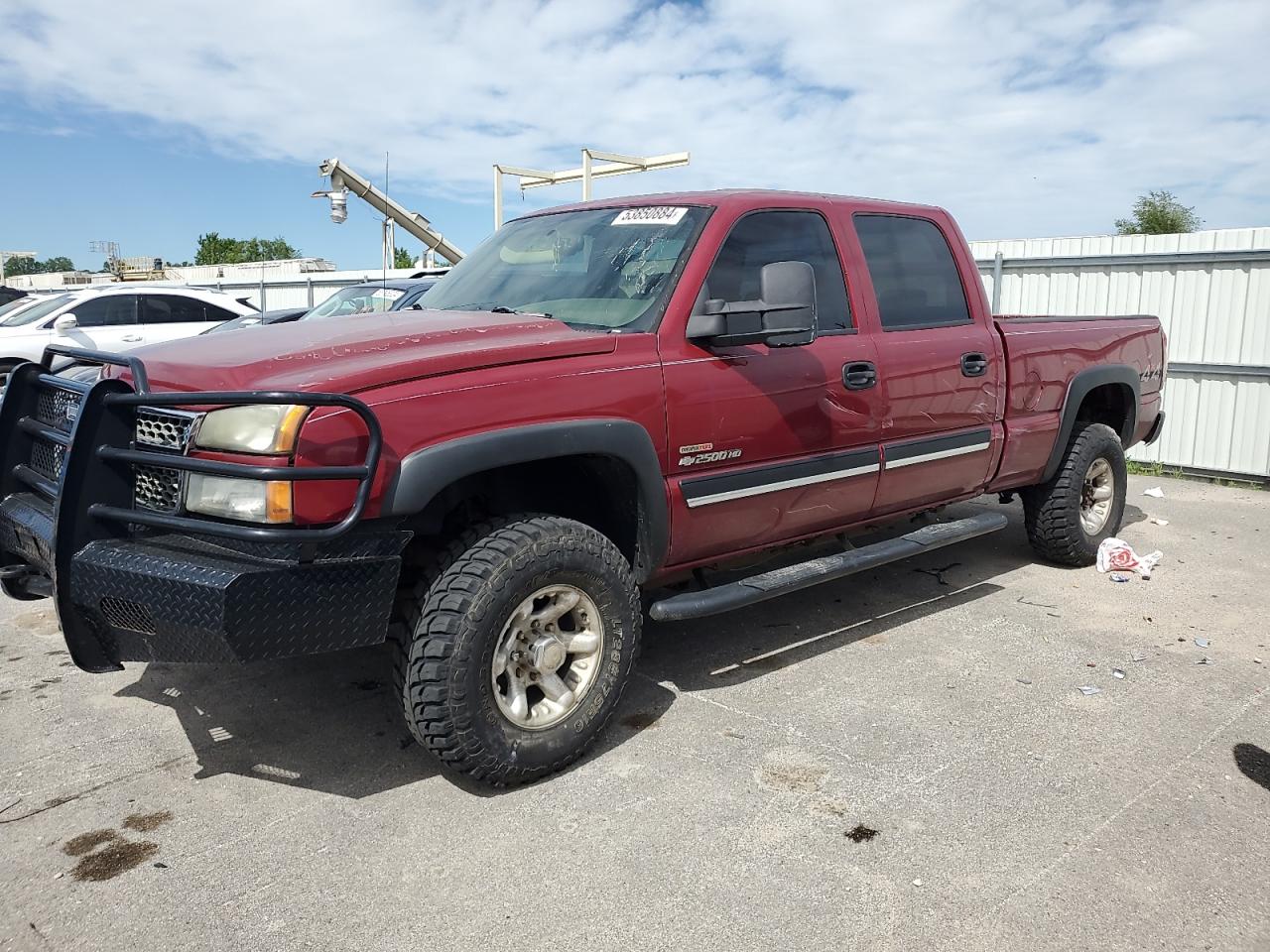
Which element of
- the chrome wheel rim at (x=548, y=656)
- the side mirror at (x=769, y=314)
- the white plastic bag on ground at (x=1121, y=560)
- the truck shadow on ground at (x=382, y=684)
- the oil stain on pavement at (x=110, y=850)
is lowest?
the oil stain on pavement at (x=110, y=850)

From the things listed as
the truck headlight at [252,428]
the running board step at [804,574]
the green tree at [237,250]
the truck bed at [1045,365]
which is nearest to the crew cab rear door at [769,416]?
the running board step at [804,574]

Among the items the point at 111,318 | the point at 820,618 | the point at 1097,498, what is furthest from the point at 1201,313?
the point at 111,318

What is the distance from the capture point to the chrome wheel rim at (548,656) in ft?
10.5

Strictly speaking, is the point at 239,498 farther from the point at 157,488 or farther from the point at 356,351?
the point at 356,351

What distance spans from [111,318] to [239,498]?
1165 cm

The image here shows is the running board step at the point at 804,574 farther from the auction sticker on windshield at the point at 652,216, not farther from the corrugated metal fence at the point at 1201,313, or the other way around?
the corrugated metal fence at the point at 1201,313

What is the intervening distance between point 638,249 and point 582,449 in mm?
1034

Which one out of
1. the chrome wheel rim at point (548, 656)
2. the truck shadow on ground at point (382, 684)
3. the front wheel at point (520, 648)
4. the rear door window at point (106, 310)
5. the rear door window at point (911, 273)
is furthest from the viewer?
the rear door window at point (106, 310)

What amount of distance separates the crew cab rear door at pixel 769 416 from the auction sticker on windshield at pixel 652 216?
23cm

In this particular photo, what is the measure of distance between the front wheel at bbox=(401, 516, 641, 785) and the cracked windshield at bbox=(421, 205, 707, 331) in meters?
0.90

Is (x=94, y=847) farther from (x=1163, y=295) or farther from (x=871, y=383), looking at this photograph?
(x=1163, y=295)

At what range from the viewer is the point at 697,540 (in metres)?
3.73

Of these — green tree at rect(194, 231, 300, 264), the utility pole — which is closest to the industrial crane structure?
the utility pole

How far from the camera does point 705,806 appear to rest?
3135 millimetres
